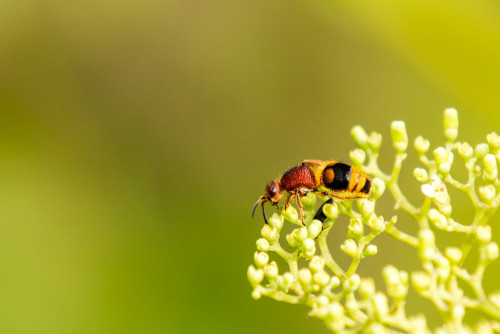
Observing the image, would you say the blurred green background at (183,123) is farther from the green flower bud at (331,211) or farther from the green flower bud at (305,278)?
the green flower bud at (305,278)

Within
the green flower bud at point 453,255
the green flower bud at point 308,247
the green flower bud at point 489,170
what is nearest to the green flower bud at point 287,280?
the green flower bud at point 308,247

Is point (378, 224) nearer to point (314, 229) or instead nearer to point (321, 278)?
point (314, 229)

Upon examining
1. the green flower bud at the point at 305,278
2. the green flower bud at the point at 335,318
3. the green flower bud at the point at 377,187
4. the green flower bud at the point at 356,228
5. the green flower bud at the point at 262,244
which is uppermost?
the green flower bud at the point at 377,187

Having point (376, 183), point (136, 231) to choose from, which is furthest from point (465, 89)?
point (136, 231)

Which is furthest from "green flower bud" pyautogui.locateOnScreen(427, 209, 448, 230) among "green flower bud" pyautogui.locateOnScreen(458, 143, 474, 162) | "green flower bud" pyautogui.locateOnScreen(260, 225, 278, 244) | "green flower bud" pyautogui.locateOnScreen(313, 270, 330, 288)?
"green flower bud" pyautogui.locateOnScreen(260, 225, 278, 244)

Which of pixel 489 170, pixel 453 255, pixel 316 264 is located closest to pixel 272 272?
pixel 316 264

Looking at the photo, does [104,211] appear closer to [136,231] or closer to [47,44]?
[136,231]
